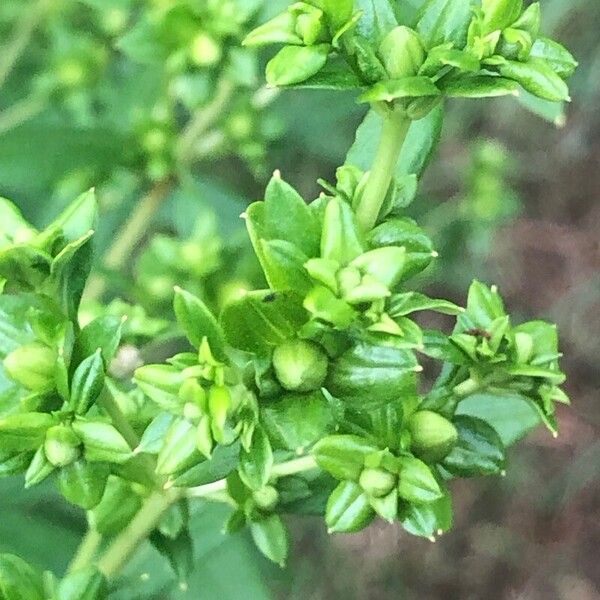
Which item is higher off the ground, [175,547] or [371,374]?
[371,374]

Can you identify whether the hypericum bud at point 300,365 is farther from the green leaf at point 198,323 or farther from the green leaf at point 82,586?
the green leaf at point 82,586

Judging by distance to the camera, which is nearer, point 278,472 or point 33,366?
point 33,366

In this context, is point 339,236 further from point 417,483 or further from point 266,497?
point 266,497

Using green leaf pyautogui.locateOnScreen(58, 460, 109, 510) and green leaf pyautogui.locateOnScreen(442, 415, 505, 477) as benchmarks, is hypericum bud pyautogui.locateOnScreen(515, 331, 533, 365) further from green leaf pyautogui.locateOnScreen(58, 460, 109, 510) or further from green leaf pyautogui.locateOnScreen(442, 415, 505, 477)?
green leaf pyautogui.locateOnScreen(58, 460, 109, 510)

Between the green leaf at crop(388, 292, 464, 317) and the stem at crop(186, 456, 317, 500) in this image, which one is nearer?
the green leaf at crop(388, 292, 464, 317)

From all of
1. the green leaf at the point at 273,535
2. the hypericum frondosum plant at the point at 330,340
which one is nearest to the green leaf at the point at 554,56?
the hypericum frondosum plant at the point at 330,340

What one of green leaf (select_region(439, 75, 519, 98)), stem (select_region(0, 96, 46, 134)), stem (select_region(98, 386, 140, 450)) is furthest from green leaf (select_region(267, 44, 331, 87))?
stem (select_region(0, 96, 46, 134))

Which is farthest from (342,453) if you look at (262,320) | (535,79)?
(535,79)

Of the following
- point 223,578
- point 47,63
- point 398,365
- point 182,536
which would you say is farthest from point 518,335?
point 47,63
